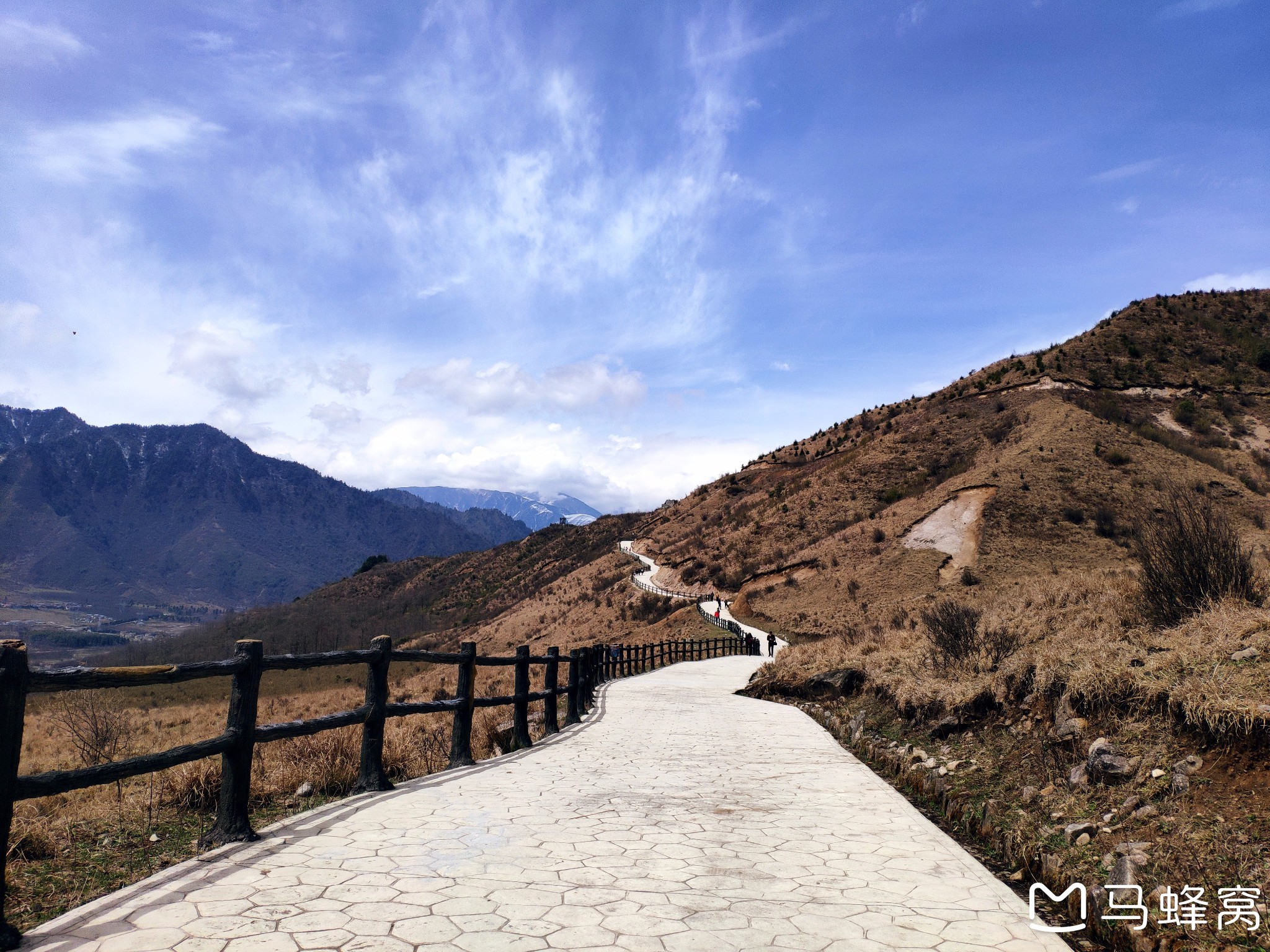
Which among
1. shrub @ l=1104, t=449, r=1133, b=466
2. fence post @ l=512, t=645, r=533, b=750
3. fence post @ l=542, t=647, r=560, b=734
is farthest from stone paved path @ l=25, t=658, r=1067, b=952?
shrub @ l=1104, t=449, r=1133, b=466

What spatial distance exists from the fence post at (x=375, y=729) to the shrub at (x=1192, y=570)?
8.72m

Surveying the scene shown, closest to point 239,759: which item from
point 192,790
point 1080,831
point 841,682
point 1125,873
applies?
point 192,790

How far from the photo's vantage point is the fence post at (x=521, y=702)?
10578 millimetres

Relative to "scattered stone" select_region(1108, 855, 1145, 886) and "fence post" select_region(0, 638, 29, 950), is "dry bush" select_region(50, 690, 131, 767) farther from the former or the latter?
"scattered stone" select_region(1108, 855, 1145, 886)

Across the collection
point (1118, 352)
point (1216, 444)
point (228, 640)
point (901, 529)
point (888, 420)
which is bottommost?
point (228, 640)

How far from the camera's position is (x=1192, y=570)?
364 inches

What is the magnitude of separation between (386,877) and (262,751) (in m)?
7.58

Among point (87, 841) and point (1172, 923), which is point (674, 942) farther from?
point (87, 841)

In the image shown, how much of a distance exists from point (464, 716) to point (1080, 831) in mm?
6437

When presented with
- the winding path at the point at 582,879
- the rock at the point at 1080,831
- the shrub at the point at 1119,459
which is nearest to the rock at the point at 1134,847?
the rock at the point at 1080,831

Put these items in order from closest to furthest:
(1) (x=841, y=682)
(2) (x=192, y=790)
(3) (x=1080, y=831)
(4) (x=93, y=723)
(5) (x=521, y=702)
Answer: (3) (x=1080, y=831) → (2) (x=192, y=790) → (5) (x=521, y=702) → (4) (x=93, y=723) → (1) (x=841, y=682)

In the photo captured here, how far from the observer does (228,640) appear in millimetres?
135250

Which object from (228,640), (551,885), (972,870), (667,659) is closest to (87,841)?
(551,885)

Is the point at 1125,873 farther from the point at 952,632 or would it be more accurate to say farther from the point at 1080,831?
the point at 952,632
